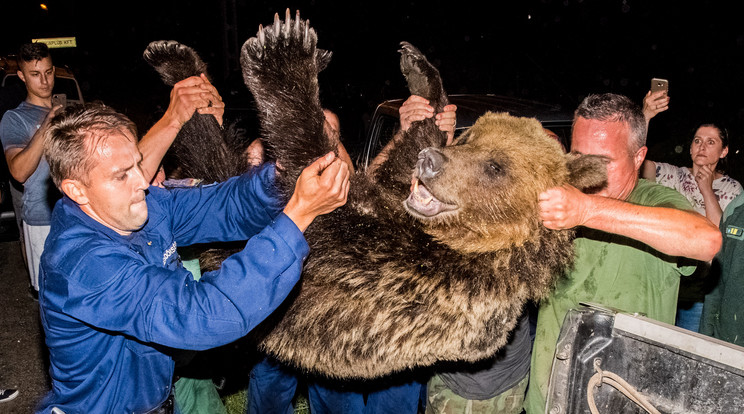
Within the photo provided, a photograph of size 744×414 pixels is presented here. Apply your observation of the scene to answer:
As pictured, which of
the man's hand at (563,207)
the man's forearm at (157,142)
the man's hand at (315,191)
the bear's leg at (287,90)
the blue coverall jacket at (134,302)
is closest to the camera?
the blue coverall jacket at (134,302)

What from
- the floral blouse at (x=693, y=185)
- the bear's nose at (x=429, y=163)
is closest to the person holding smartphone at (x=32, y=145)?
the bear's nose at (x=429, y=163)

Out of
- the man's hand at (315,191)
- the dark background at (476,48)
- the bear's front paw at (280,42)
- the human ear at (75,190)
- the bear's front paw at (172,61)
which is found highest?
the bear's front paw at (280,42)

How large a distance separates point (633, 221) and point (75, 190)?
2566mm

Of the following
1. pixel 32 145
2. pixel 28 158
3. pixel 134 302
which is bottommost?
pixel 28 158

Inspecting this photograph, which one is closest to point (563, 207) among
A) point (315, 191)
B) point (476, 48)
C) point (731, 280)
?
point (315, 191)

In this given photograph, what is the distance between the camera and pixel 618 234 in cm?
268

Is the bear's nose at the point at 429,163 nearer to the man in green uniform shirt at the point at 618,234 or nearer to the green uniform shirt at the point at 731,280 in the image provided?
the man in green uniform shirt at the point at 618,234

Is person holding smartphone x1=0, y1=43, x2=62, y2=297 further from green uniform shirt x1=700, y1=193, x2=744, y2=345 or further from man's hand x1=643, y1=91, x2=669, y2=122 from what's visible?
green uniform shirt x1=700, y1=193, x2=744, y2=345

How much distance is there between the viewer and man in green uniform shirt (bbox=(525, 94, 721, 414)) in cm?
247

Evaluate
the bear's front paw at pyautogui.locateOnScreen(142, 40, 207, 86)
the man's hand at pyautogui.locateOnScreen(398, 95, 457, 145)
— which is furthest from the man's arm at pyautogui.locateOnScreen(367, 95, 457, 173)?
the bear's front paw at pyautogui.locateOnScreen(142, 40, 207, 86)

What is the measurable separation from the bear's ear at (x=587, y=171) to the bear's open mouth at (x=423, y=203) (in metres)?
0.70

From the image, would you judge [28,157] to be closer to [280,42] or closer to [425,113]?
[280,42]

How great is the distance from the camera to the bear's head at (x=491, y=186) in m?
2.82

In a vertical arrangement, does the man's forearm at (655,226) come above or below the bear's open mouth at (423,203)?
above
